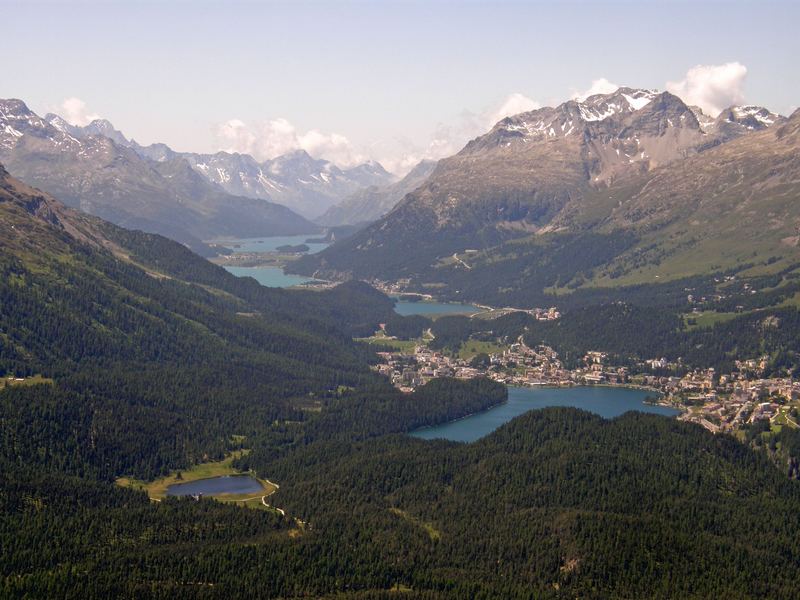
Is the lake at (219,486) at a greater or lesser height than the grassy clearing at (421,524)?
lesser

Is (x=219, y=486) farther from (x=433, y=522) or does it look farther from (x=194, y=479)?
(x=433, y=522)

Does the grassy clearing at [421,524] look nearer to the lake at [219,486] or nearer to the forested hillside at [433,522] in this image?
the forested hillside at [433,522]

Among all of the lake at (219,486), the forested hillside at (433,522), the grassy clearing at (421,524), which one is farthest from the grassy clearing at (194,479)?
the grassy clearing at (421,524)

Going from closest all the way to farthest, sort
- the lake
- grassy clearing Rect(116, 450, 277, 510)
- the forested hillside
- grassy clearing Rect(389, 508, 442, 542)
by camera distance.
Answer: the forested hillside
grassy clearing Rect(389, 508, 442, 542)
grassy clearing Rect(116, 450, 277, 510)
the lake

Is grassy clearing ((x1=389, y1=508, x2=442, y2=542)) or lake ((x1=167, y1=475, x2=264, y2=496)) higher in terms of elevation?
grassy clearing ((x1=389, y1=508, x2=442, y2=542))

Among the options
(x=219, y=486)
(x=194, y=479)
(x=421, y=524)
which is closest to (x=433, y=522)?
(x=421, y=524)

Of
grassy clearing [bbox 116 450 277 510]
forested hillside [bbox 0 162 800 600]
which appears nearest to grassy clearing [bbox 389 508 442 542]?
forested hillside [bbox 0 162 800 600]

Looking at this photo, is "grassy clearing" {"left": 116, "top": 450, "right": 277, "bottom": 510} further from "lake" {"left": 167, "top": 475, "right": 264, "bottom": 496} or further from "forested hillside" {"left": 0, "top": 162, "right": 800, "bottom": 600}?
"forested hillside" {"left": 0, "top": 162, "right": 800, "bottom": 600}

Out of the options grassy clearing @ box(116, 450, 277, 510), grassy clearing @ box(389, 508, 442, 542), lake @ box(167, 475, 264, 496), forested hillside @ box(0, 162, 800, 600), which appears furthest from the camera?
lake @ box(167, 475, 264, 496)

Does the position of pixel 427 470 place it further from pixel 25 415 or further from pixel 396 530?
pixel 25 415
